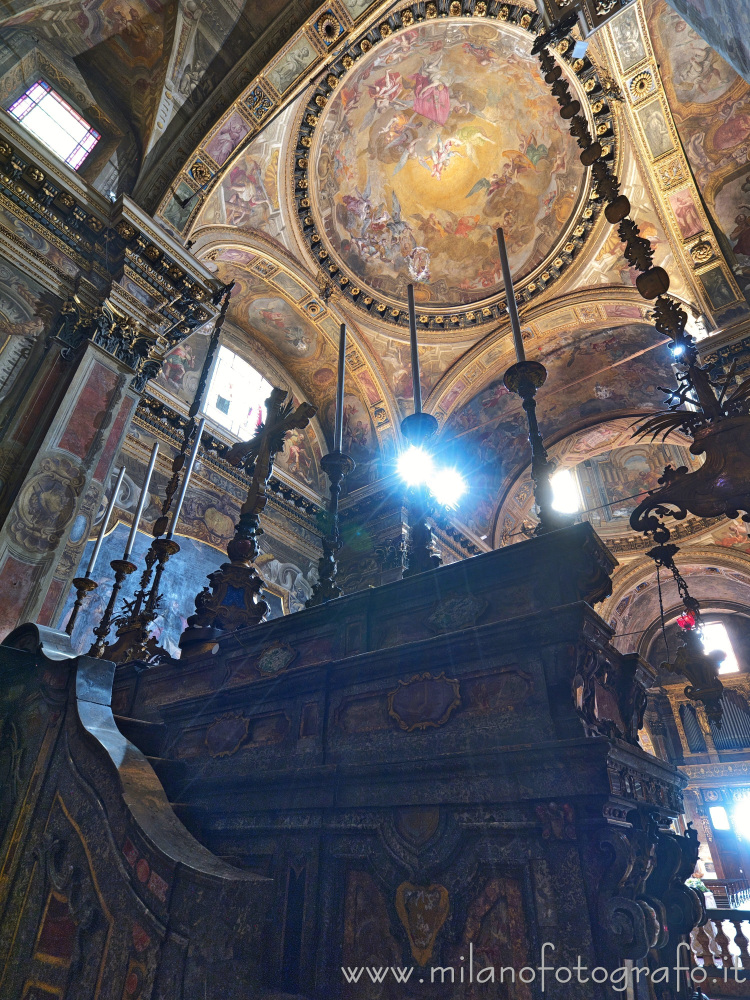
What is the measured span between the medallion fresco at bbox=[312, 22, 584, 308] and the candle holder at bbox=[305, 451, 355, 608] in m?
9.17

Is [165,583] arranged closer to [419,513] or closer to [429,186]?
[419,513]

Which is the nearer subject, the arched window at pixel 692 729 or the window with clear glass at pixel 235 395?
the window with clear glass at pixel 235 395

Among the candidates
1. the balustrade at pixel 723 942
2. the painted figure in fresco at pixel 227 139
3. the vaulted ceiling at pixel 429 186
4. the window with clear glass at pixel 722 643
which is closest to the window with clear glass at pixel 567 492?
the vaulted ceiling at pixel 429 186

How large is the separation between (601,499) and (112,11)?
60.6ft

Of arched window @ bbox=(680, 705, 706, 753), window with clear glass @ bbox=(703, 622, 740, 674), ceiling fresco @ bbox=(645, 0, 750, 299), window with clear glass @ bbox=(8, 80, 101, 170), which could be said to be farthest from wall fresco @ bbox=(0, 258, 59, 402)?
arched window @ bbox=(680, 705, 706, 753)

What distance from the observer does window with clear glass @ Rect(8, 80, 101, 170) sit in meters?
7.85

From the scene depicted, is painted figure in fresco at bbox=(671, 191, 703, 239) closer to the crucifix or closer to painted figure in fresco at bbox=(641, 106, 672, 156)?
painted figure in fresco at bbox=(641, 106, 672, 156)

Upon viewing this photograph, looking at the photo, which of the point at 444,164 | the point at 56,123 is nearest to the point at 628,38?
the point at 444,164

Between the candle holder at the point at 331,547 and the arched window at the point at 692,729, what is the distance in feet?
72.3

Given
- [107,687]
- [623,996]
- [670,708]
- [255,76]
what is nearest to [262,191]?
[255,76]

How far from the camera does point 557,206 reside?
36.6 ft

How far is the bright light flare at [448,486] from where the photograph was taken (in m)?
12.9

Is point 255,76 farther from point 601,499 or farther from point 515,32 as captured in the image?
point 601,499

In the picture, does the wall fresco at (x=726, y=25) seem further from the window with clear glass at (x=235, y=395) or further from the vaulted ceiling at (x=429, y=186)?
the window with clear glass at (x=235, y=395)
